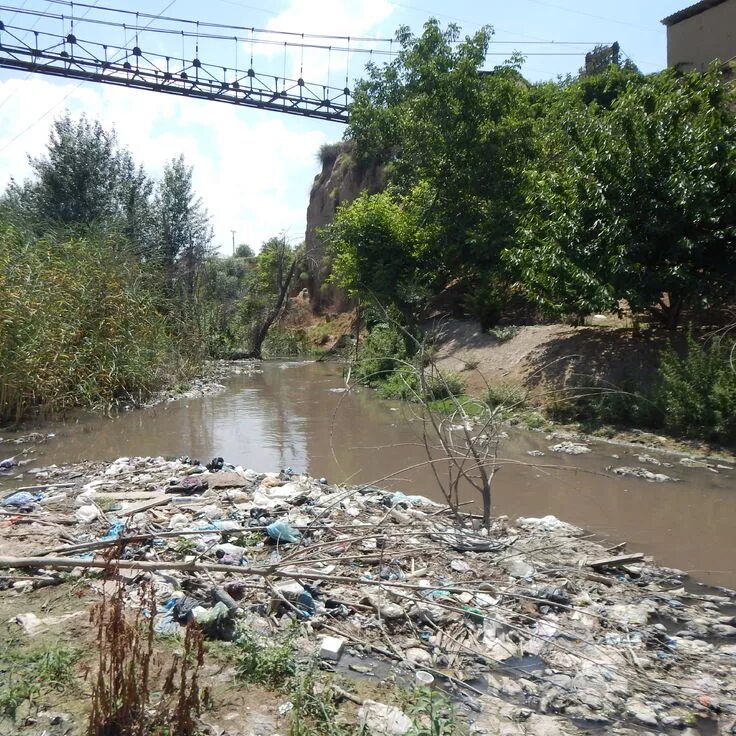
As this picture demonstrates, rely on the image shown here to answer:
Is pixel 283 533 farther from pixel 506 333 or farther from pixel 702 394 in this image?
pixel 506 333

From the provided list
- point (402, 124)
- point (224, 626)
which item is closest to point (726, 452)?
point (224, 626)

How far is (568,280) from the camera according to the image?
10.9 m

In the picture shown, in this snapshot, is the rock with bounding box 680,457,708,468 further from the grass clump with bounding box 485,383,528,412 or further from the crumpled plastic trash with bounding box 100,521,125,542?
the crumpled plastic trash with bounding box 100,521,125,542

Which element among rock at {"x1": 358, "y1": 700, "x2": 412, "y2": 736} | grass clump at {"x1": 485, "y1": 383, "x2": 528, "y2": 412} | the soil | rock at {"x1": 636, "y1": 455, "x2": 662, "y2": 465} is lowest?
rock at {"x1": 636, "y1": 455, "x2": 662, "y2": 465}

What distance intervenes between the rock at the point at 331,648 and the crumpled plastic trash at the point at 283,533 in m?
1.28

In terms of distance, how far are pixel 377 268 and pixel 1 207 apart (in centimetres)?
838

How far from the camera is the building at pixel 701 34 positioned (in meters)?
18.4

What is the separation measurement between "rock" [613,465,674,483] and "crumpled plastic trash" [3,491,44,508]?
247 inches

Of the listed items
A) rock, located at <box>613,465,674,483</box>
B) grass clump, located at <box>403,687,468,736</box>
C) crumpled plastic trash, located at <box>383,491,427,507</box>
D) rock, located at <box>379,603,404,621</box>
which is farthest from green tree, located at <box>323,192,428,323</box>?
grass clump, located at <box>403,687,468,736</box>

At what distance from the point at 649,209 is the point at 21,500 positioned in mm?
9047

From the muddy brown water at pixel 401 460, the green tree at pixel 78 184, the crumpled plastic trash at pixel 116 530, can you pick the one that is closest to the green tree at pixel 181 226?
the green tree at pixel 78 184

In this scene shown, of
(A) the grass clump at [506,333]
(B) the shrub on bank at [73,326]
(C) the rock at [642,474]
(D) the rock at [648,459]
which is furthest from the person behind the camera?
(A) the grass clump at [506,333]

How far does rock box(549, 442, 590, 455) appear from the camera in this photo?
9.29 metres

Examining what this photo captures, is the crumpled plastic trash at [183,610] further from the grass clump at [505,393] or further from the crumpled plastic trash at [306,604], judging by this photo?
the grass clump at [505,393]
